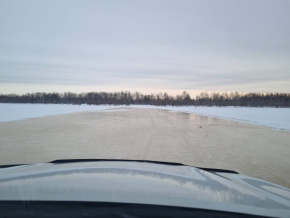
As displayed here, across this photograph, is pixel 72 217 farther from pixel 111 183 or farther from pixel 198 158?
pixel 198 158

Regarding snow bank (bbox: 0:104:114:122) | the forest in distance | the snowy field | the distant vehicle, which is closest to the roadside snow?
the snowy field

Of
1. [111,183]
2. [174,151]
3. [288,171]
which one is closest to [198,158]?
[174,151]

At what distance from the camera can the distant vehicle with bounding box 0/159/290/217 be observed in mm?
1637

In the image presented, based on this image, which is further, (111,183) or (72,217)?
(111,183)

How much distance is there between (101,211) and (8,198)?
0.73m

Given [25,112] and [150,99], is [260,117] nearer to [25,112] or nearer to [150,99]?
[25,112]

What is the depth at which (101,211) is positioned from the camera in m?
1.63

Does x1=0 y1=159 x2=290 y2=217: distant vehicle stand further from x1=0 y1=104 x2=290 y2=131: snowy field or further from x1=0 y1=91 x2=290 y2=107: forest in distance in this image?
x1=0 y1=91 x2=290 y2=107: forest in distance

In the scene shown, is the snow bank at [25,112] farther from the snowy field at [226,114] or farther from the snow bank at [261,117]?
the snow bank at [261,117]

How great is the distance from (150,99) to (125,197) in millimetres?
156847

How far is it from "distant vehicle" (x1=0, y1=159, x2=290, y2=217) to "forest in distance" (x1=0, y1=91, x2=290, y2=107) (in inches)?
4975

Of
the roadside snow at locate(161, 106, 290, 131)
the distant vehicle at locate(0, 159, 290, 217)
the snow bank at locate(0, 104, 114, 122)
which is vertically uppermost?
the distant vehicle at locate(0, 159, 290, 217)

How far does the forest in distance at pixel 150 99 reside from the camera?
127625mm

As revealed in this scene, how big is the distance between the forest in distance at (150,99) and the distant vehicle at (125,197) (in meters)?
126
